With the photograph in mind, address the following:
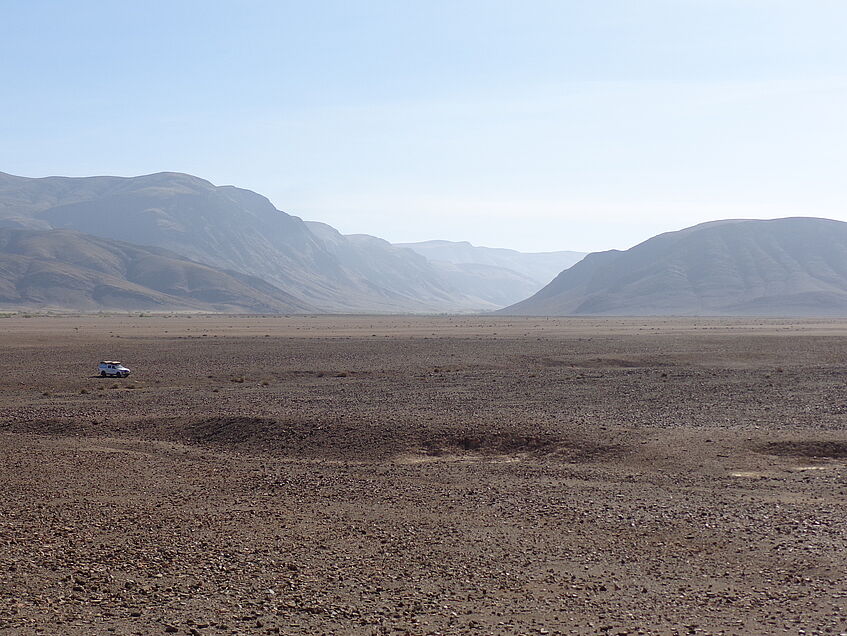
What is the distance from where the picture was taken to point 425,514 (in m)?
13.3

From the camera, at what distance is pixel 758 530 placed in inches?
484

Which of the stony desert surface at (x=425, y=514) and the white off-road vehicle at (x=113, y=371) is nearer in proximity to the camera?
the stony desert surface at (x=425, y=514)

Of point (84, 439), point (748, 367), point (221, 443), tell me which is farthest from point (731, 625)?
point (748, 367)

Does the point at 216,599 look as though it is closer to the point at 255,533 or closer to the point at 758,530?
the point at 255,533

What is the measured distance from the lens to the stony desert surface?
922 centimetres

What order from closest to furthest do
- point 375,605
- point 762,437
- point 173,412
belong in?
point 375,605 < point 762,437 < point 173,412

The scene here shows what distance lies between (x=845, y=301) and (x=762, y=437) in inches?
7236

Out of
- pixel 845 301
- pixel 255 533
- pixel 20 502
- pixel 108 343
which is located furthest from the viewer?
pixel 845 301

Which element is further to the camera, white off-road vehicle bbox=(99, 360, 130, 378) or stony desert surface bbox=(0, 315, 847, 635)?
white off-road vehicle bbox=(99, 360, 130, 378)

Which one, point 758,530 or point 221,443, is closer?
point 758,530

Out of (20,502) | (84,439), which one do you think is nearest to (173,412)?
(84,439)

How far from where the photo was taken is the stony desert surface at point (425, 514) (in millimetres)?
9219

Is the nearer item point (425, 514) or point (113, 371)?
point (425, 514)

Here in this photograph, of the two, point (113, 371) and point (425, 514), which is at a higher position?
point (425, 514)
